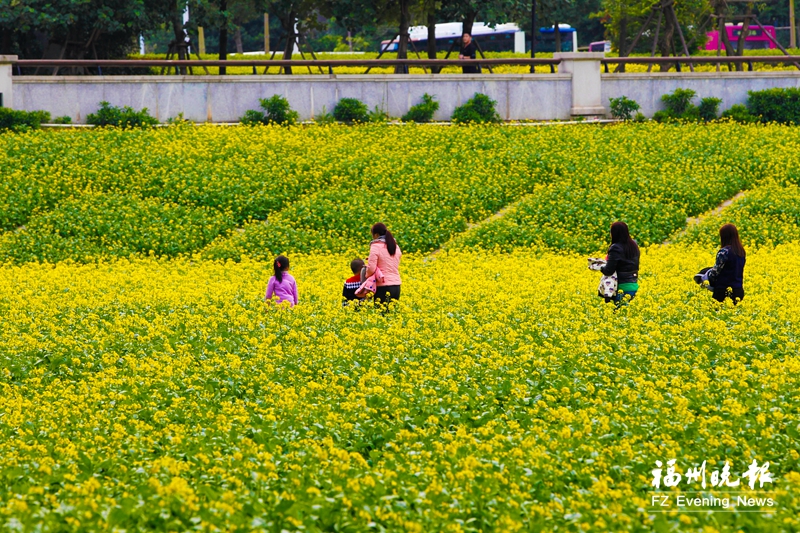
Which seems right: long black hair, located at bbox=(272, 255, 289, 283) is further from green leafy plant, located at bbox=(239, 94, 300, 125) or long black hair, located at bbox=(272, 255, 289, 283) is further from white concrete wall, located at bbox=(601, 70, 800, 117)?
white concrete wall, located at bbox=(601, 70, 800, 117)

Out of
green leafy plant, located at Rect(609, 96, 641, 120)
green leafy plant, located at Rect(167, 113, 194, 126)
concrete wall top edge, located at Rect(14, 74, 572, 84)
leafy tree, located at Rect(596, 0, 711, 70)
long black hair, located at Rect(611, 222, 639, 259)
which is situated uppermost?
leafy tree, located at Rect(596, 0, 711, 70)

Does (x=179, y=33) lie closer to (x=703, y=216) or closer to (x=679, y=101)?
(x=679, y=101)

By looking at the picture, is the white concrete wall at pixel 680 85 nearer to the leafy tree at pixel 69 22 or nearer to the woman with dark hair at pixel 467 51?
the woman with dark hair at pixel 467 51

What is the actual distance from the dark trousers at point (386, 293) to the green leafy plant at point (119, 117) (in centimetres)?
1696

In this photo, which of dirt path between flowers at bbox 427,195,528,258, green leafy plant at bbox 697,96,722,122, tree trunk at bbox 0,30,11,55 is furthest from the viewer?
tree trunk at bbox 0,30,11,55

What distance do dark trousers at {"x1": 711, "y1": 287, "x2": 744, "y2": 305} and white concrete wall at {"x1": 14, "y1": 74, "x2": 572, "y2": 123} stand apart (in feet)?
58.3

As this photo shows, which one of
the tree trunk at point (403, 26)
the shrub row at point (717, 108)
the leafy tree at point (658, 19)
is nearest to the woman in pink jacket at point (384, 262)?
the shrub row at point (717, 108)

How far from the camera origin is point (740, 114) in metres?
30.0

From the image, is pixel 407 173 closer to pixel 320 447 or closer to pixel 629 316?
pixel 629 316

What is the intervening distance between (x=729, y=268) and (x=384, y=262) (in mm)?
4630

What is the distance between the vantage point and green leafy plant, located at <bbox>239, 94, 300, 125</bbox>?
94.2 ft

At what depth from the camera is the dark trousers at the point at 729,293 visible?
12578mm

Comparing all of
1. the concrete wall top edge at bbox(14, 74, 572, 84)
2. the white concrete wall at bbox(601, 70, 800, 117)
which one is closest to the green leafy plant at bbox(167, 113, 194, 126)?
the concrete wall top edge at bbox(14, 74, 572, 84)

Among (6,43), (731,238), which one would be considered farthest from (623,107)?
(6,43)
